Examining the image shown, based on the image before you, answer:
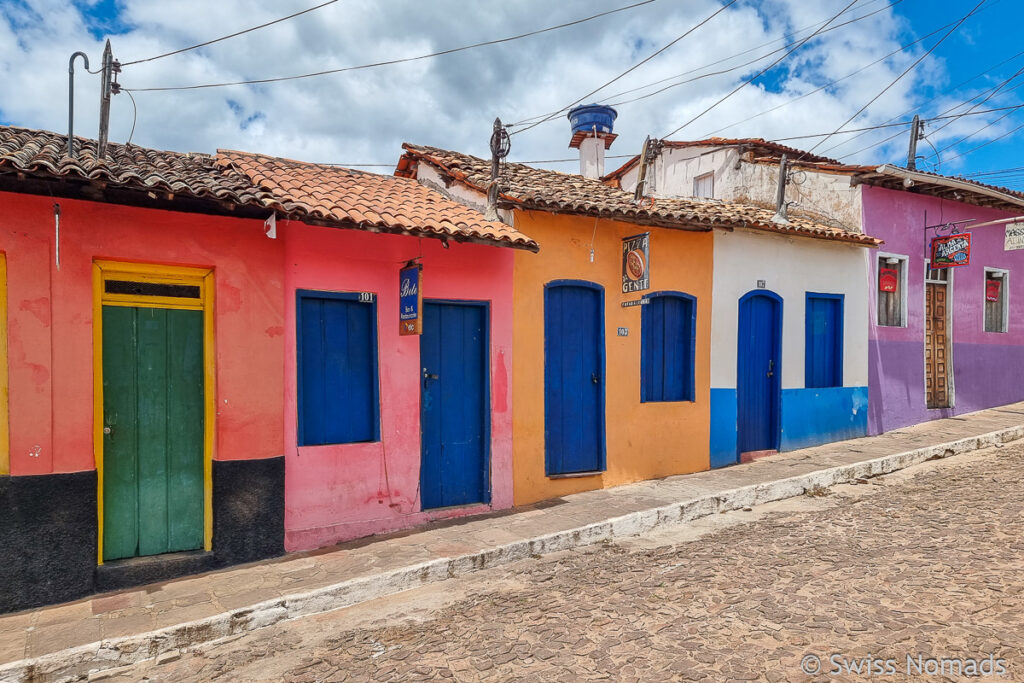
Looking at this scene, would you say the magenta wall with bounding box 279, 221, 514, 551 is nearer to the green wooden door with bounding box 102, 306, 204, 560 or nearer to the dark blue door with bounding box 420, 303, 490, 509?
the dark blue door with bounding box 420, 303, 490, 509

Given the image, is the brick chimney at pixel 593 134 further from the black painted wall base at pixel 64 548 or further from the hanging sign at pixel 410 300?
the black painted wall base at pixel 64 548

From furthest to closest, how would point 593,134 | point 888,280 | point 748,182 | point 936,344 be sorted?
point 593,134
point 748,182
point 936,344
point 888,280

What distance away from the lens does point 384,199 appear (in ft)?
26.3

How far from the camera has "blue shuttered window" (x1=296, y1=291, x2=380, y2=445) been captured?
688cm

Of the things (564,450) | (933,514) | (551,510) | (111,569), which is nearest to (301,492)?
(111,569)

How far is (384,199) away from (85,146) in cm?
329

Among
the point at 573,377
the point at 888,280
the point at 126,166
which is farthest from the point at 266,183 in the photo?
the point at 888,280

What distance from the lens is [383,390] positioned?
23.8ft

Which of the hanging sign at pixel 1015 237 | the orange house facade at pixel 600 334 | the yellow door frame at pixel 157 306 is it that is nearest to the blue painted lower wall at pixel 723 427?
the orange house facade at pixel 600 334

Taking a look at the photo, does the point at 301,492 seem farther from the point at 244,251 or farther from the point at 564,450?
the point at 564,450

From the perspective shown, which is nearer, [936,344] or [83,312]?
[83,312]

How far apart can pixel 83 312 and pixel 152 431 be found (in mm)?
1233

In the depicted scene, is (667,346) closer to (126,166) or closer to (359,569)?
(359,569)

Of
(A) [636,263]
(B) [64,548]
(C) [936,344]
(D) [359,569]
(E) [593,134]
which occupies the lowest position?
(D) [359,569]
